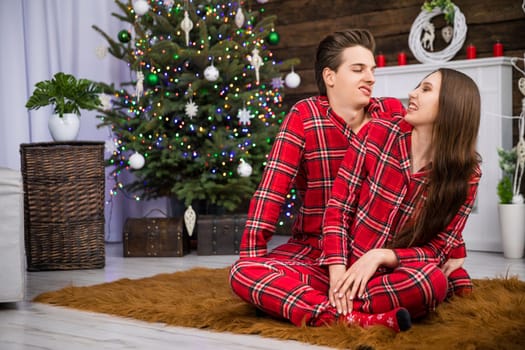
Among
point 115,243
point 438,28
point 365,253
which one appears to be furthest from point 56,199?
point 438,28

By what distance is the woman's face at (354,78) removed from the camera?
2562 millimetres

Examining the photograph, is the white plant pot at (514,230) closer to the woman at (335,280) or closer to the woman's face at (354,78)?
the woman at (335,280)

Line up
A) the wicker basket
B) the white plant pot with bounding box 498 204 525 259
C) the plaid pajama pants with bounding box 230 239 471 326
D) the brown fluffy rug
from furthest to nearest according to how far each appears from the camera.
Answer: the white plant pot with bounding box 498 204 525 259 < the wicker basket < the plaid pajama pants with bounding box 230 239 471 326 < the brown fluffy rug

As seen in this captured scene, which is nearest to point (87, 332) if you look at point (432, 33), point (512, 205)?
point (512, 205)

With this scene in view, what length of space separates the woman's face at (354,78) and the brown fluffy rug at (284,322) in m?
0.76

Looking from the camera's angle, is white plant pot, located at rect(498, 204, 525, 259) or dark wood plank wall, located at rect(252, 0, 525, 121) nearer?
white plant pot, located at rect(498, 204, 525, 259)

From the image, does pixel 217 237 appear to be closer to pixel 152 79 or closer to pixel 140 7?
pixel 152 79

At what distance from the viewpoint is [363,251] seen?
7.97 ft

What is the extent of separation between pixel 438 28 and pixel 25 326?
3309 millimetres

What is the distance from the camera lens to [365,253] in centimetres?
239

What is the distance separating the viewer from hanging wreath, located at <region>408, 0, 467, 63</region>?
4691 millimetres

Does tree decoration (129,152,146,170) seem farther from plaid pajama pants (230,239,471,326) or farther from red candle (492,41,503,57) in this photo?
red candle (492,41,503,57)

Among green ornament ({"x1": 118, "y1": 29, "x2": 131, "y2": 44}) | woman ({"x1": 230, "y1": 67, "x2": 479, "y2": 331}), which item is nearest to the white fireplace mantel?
green ornament ({"x1": 118, "y1": 29, "x2": 131, "y2": 44})

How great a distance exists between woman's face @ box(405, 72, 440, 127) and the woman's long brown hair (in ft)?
0.06
